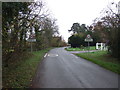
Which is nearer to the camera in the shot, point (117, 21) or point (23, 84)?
point (23, 84)

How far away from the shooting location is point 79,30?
76.2 m

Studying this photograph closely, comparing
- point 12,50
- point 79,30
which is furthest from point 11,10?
point 79,30

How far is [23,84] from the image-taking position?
557 centimetres

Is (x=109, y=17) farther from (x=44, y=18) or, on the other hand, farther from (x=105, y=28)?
(x=44, y=18)

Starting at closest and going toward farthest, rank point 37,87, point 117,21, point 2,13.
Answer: point 37,87 < point 2,13 < point 117,21

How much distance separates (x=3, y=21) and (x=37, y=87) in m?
3.08

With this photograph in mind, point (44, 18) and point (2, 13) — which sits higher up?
point (44, 18)

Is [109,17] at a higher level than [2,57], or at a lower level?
higher

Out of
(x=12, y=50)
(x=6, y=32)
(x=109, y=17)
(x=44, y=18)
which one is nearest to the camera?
(x=6, y=32)

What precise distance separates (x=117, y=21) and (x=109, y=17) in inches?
66.7

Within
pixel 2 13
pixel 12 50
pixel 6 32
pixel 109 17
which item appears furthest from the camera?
pixel 109 17

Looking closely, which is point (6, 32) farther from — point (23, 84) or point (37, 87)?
point (37, 87)

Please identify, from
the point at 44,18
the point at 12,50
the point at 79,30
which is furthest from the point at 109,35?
the point at 79,30

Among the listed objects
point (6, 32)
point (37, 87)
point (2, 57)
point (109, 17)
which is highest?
point (109, 17)
